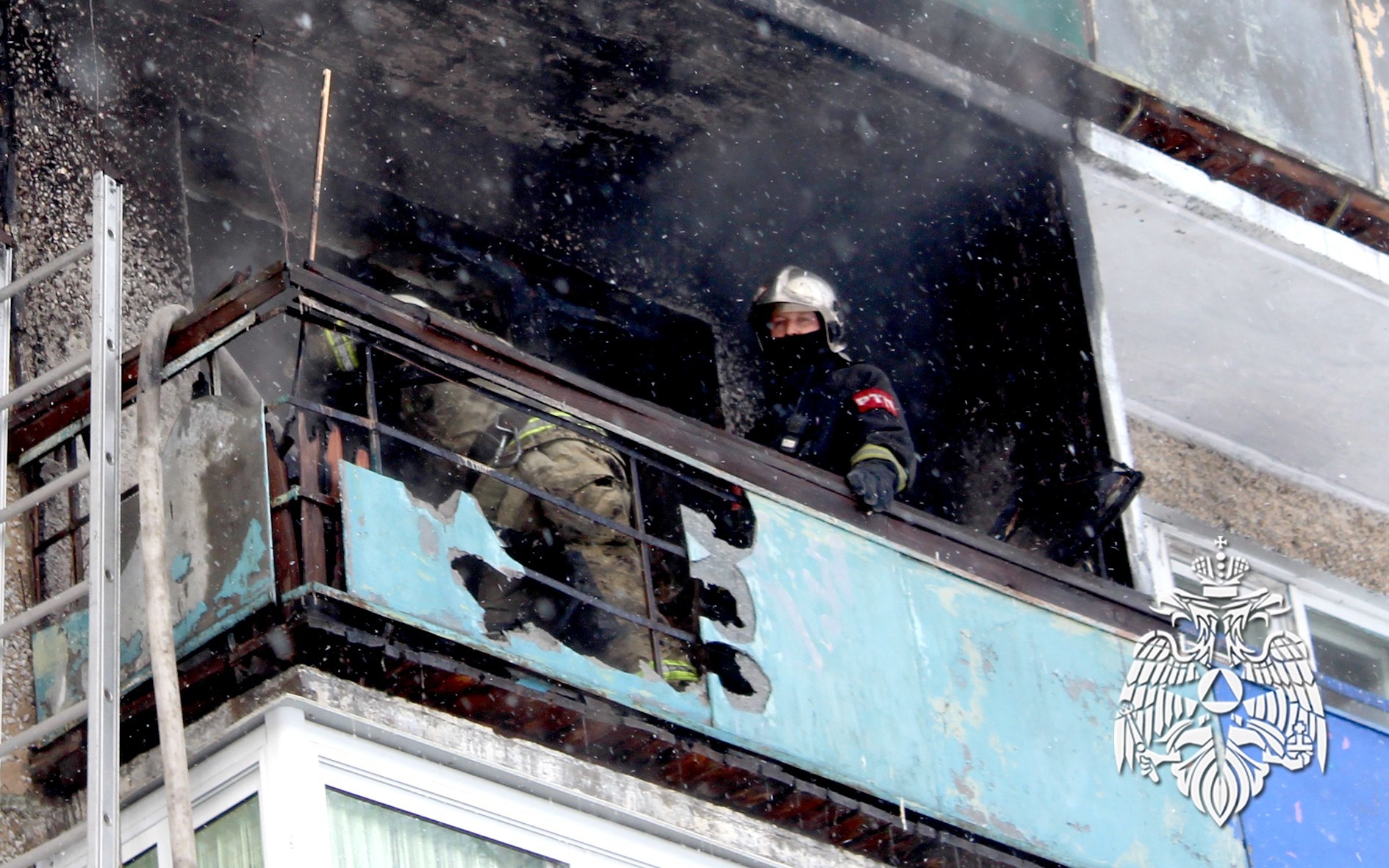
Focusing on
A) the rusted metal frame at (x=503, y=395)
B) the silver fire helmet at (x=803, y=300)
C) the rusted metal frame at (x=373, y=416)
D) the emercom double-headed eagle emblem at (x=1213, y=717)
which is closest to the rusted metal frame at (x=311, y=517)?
the rusted metal frame at (x=373, y=416)

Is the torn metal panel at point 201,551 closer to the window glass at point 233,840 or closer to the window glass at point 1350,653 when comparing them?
the window glass at point 233,840

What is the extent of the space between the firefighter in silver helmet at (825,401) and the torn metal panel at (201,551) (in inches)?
84.7

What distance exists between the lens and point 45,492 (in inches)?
220

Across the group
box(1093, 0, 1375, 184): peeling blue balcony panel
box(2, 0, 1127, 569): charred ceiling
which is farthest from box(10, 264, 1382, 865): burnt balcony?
box(1093, 0, 1375, 184): peeling blue balcony panel

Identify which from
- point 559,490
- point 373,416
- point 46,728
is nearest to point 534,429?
point 559,490

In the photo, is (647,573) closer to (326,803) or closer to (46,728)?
(326,803)

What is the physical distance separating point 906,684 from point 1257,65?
3.68 m

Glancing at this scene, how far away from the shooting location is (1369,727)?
8000 mm

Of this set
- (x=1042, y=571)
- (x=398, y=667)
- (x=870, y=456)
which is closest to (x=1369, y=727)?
(x=1042, y=571)

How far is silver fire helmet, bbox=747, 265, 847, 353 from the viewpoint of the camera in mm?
8203

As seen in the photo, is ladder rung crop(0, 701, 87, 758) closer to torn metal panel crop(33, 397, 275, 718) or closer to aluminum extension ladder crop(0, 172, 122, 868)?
aluminum extension ladder crop(0, 172, 122, 868)

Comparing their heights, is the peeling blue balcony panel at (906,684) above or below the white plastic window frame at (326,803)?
above

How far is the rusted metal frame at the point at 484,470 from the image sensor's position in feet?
19.0

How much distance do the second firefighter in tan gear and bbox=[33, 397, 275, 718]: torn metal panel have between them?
3.38ft
